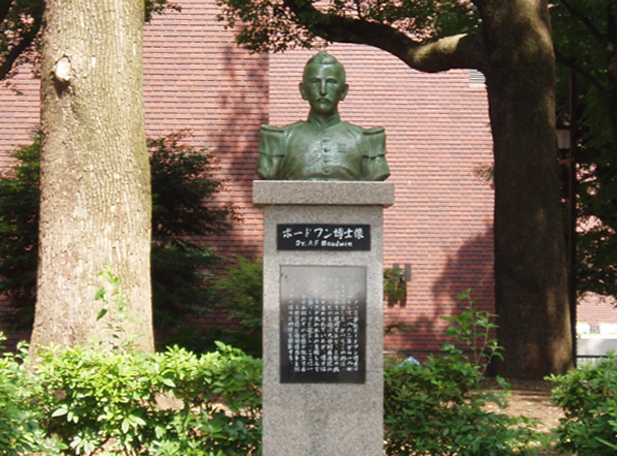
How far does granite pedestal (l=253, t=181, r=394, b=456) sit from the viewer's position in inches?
212

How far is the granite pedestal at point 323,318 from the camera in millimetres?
5379

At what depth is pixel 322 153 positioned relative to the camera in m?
5.65

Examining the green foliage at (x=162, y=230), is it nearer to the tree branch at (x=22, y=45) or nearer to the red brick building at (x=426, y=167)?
the tree branch at (x=22, y=45)

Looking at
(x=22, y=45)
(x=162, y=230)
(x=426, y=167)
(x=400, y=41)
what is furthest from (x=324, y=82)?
(x=426, y=167)

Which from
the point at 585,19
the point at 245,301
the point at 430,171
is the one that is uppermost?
the point at 585,19

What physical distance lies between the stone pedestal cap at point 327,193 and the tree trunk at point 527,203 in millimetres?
5269

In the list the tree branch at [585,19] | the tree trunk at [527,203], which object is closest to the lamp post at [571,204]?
the tree branch at [585,19]

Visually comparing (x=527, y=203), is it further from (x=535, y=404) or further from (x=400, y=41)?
(x=400, y=41)

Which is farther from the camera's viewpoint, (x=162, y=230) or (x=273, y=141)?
(x=162, y=230)

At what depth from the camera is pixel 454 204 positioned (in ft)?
58.5

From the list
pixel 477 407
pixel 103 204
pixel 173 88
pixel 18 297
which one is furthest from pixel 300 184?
pixel 173 88

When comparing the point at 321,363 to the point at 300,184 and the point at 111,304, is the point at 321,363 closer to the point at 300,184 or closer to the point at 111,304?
the point at 300,184

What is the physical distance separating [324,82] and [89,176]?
2.82 m

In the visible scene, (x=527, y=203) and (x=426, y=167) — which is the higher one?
(x=426, y=167)
